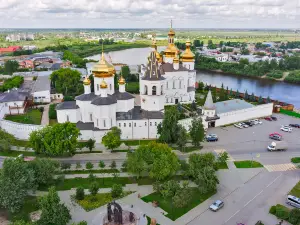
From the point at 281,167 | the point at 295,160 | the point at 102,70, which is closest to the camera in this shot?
the point at 281,167

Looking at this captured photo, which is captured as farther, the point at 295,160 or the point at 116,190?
the point at 295,160

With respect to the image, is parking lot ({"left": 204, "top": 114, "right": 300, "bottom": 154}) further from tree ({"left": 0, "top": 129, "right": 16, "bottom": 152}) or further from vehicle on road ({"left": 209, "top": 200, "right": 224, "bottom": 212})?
tree ({"left": 0, "top": 129, "right": 16, "bottom": 152})

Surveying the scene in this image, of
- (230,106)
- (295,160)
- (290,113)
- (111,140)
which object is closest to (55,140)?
(111,140)

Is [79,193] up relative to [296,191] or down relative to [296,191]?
up

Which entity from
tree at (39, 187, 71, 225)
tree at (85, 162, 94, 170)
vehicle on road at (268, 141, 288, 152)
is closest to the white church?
tree at (85, 162, 94, 170)

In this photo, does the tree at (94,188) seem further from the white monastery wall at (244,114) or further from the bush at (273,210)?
the white monastery wall at (244,114)

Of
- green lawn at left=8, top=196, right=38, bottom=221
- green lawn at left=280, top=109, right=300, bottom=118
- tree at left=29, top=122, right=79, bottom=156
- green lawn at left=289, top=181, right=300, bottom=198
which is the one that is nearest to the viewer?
green lawn at left=8, top=196, right=38, bottom=221

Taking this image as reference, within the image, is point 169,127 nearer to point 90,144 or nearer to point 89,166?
point 90,144
